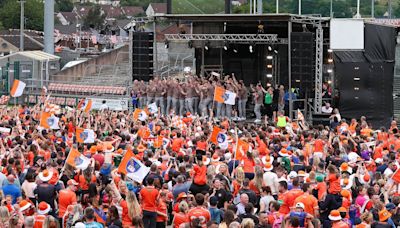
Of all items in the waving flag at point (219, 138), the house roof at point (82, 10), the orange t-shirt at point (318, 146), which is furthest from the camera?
the house roof at point (82, 10)

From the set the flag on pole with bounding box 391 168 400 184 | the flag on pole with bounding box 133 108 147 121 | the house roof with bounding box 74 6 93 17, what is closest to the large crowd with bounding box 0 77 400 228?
the flag on pole with bounding box 391 168 400 184

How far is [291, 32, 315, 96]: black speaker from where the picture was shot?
34.6 m

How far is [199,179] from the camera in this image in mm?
18203

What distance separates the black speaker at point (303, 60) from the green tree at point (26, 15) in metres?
77.3

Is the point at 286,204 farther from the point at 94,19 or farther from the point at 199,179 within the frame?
the point at 94,19

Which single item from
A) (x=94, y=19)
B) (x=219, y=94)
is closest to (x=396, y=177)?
(x=219, y=94)

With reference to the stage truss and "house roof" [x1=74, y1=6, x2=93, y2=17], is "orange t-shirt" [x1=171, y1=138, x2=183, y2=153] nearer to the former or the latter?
the stage truss

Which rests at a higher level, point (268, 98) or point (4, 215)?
point (268, 98)

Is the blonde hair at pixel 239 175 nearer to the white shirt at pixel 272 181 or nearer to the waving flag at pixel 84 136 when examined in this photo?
the white shirt at pixel 272 181

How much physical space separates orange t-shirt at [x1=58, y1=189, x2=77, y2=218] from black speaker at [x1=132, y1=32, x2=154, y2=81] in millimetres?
21633

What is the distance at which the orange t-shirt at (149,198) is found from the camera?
17.0 metres

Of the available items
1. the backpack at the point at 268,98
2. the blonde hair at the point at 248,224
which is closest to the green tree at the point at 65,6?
the backpack at the point at 268,98

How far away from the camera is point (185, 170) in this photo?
1850 centimetres

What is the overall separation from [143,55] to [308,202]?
75.1ft
